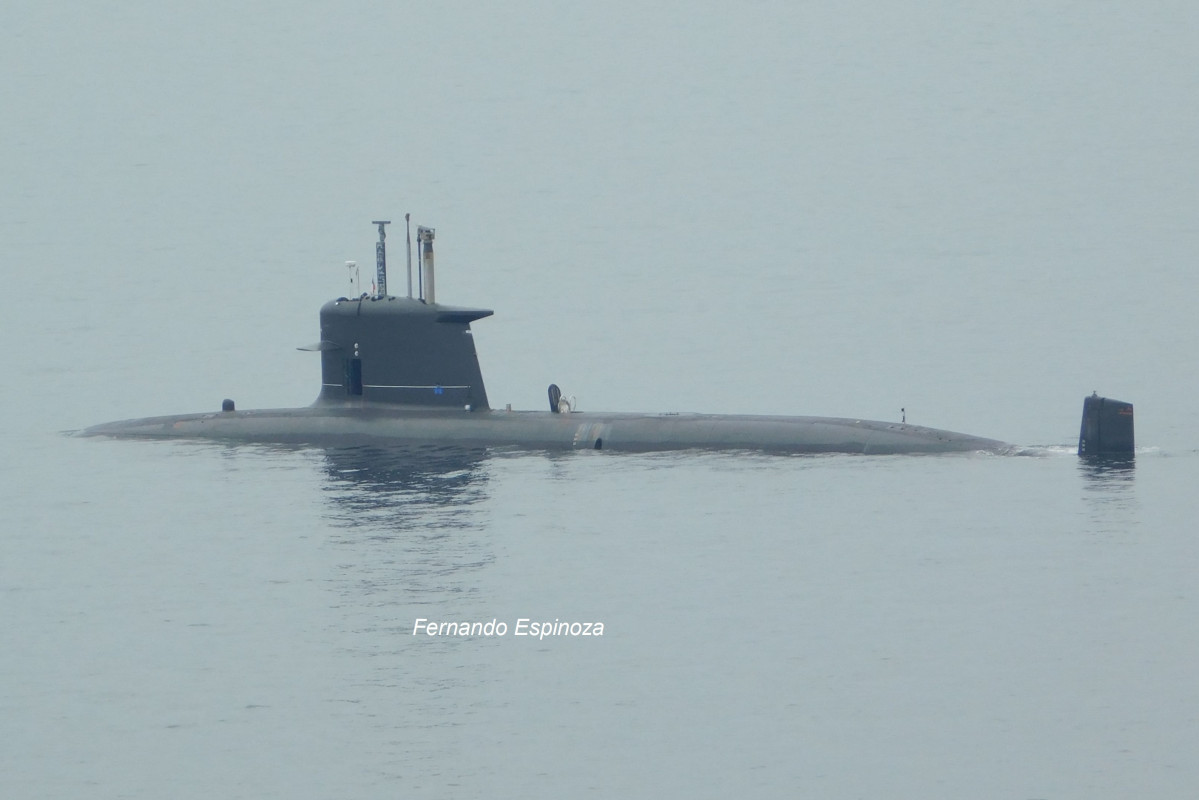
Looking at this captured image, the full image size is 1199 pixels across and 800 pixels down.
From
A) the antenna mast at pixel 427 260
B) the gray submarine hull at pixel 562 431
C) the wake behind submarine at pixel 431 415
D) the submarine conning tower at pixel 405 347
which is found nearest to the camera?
the gray submarine hull at pixel 562 431

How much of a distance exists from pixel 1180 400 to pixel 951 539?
18888 millimetres

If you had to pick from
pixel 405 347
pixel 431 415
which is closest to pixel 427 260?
pixel 405 347

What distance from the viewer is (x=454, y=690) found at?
21.5 meters

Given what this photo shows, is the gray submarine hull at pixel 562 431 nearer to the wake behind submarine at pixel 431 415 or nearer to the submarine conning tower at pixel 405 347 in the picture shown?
the wake behind submarine at pixel 431 415

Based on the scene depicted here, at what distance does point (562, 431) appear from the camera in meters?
35.3

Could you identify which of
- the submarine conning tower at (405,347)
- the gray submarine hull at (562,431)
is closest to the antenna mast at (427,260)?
the submarine conning tower at (405,347)

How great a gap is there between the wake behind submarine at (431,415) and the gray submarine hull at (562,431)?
0.06 feet

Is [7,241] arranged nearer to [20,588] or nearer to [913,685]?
[20,588]

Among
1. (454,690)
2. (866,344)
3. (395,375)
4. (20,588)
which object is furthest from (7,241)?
(454,690)

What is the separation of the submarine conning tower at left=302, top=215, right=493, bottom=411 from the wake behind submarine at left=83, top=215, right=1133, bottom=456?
18 mm

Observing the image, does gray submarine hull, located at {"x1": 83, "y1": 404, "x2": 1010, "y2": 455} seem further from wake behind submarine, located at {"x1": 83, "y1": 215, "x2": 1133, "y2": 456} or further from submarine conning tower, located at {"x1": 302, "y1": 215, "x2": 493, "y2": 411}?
submarine conning tower, located at {"x1": 302, "y1": 215, "x2": 493, "y2": 411}

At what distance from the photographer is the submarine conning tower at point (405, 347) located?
3588 cm

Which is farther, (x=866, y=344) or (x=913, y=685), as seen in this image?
(x=866, y=344)

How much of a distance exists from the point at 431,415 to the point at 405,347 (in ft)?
4.26
